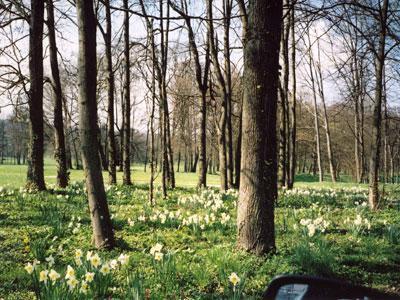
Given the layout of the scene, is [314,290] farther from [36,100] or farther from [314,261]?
[36,100]

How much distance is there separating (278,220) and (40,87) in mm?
8111

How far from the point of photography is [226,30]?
15078mm

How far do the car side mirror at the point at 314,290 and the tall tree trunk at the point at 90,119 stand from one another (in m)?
4.42

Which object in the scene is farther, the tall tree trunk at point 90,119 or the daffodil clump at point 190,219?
the daffodil clump at point 190,219

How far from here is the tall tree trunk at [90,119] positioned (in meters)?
5.53

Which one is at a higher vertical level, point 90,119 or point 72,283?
point 90,119

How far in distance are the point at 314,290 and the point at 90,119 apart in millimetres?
4681

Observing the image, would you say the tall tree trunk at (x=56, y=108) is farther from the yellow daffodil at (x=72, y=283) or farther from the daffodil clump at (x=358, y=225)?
the yellow daffodil at (x=72, y=283)

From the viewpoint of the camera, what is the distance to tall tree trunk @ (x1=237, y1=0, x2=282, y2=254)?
208 inches

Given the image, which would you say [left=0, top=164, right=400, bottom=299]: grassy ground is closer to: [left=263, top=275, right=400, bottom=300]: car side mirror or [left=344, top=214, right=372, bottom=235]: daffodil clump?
[left=344, top=214, right=372, bottom=235]: daffodil clump

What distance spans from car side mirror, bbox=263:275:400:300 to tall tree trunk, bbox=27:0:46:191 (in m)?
11.0

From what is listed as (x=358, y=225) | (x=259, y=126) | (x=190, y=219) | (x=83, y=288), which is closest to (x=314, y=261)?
(x=259, y=126)

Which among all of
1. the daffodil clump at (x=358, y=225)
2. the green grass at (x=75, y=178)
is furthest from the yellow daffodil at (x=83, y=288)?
the green grass at (x=75, y=178)

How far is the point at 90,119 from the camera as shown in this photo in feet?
18.2
